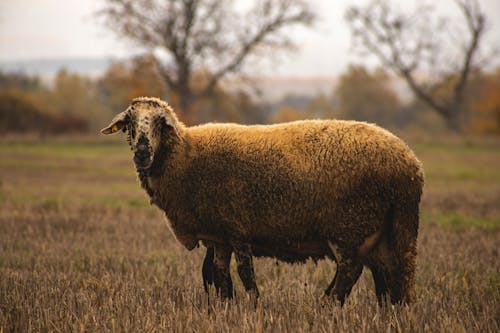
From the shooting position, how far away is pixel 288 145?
18.5ft

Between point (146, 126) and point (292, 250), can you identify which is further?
point (292, 250)

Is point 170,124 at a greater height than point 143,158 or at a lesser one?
greater

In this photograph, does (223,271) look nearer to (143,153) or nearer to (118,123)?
(143,153)

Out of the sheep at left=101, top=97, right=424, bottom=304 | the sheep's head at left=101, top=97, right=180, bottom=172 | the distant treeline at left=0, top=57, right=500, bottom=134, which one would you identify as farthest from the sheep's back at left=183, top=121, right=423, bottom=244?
the distant treeline at left=0, top=57, right=500, bottom=134

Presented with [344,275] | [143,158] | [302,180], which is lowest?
[344,275]

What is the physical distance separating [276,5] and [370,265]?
36.7m

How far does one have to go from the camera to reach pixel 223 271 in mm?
5613

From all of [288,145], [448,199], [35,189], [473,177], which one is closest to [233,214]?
[288,145]

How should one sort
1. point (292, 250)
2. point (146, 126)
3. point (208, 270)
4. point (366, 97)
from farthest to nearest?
point (366, 97) < point (208, 270) < point (292, 250) < point (146, 126)

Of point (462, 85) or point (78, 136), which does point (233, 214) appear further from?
point (462, 85)

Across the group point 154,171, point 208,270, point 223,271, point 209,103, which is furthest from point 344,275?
point 209,103

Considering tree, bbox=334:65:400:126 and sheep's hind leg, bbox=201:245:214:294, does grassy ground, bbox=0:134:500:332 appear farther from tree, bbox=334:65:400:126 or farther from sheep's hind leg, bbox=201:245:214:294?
tree, bbox=334:65:400:126

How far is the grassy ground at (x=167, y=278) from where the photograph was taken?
4.61 metres

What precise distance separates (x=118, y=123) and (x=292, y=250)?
2.26 meters
